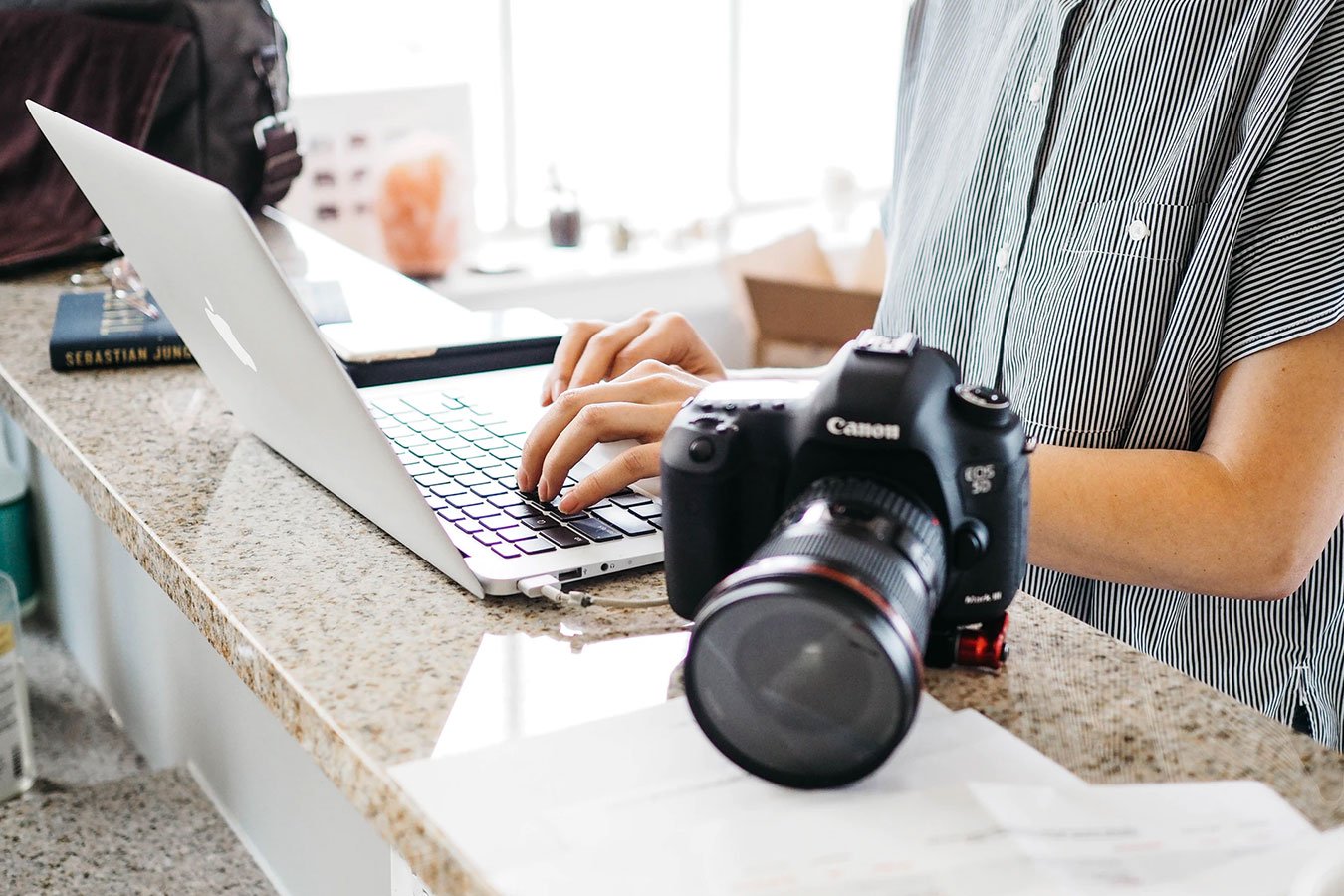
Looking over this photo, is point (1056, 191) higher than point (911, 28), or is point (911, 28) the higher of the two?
point (911, 28)

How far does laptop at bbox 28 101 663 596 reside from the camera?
61 centimetres

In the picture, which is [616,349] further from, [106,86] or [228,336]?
[106,86]

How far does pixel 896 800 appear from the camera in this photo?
1.54 ft

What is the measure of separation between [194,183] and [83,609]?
3.04ft

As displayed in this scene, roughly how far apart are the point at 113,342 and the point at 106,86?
49 centimetres

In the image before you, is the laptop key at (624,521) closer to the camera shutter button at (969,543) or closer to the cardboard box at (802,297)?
the camera shutter button at (969,543)

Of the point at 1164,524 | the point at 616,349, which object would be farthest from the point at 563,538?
the point at 1164,524

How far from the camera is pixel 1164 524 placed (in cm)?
76

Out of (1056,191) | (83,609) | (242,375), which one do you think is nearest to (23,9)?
(83,609)

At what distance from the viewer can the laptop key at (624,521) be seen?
0.69 m

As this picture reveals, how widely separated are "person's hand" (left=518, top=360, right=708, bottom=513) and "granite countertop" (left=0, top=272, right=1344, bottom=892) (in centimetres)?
6

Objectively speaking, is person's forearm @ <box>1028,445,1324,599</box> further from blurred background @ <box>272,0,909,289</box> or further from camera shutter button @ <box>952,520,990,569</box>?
blurred background @ <box>272,0,909,289</box>

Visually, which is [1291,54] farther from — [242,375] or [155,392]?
[155,392]

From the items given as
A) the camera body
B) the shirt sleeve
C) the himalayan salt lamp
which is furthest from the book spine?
the himalayan salt lamp
